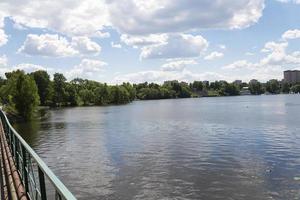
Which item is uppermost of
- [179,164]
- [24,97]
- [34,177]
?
[24,97]

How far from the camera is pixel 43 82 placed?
595 feet

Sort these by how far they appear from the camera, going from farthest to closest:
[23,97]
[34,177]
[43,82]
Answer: [43,82] < [23,97] < [34,177]

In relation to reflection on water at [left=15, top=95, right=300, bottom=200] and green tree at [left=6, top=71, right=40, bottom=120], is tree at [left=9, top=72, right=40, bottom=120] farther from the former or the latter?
reflection on water at [left=15, top=95, right=300, bottom=200]

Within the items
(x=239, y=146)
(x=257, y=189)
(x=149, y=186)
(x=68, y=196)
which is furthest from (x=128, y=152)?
(x=68, y=196)

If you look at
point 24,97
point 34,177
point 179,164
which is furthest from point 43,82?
point 34,177

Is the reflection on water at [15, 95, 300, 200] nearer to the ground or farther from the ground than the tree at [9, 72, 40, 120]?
nearer to the ground

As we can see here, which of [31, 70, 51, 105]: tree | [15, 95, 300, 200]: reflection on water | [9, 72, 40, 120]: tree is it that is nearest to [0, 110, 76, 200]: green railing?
[15, 95, 300, 200]: reflection on water

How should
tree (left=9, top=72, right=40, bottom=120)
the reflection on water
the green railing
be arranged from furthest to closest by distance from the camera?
tree (left=9, top=72, right=40, bottom=120), the reflection on water, the green railing

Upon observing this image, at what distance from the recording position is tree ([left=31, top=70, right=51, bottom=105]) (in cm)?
18050

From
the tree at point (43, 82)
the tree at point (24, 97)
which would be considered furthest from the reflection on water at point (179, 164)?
the tree at point (43, 82)

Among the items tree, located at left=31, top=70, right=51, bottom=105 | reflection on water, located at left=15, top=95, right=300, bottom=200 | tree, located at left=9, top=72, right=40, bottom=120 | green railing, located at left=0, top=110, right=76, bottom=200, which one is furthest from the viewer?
tree, located at left=31, top=70, right=51, bottom=105

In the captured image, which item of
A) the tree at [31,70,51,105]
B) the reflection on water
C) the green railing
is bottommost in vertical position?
the reflection on water

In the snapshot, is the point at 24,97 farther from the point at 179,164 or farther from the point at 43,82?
the point at 43,82

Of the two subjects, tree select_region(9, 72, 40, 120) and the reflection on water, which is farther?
tree select_region(9, 72, 40, 120)
